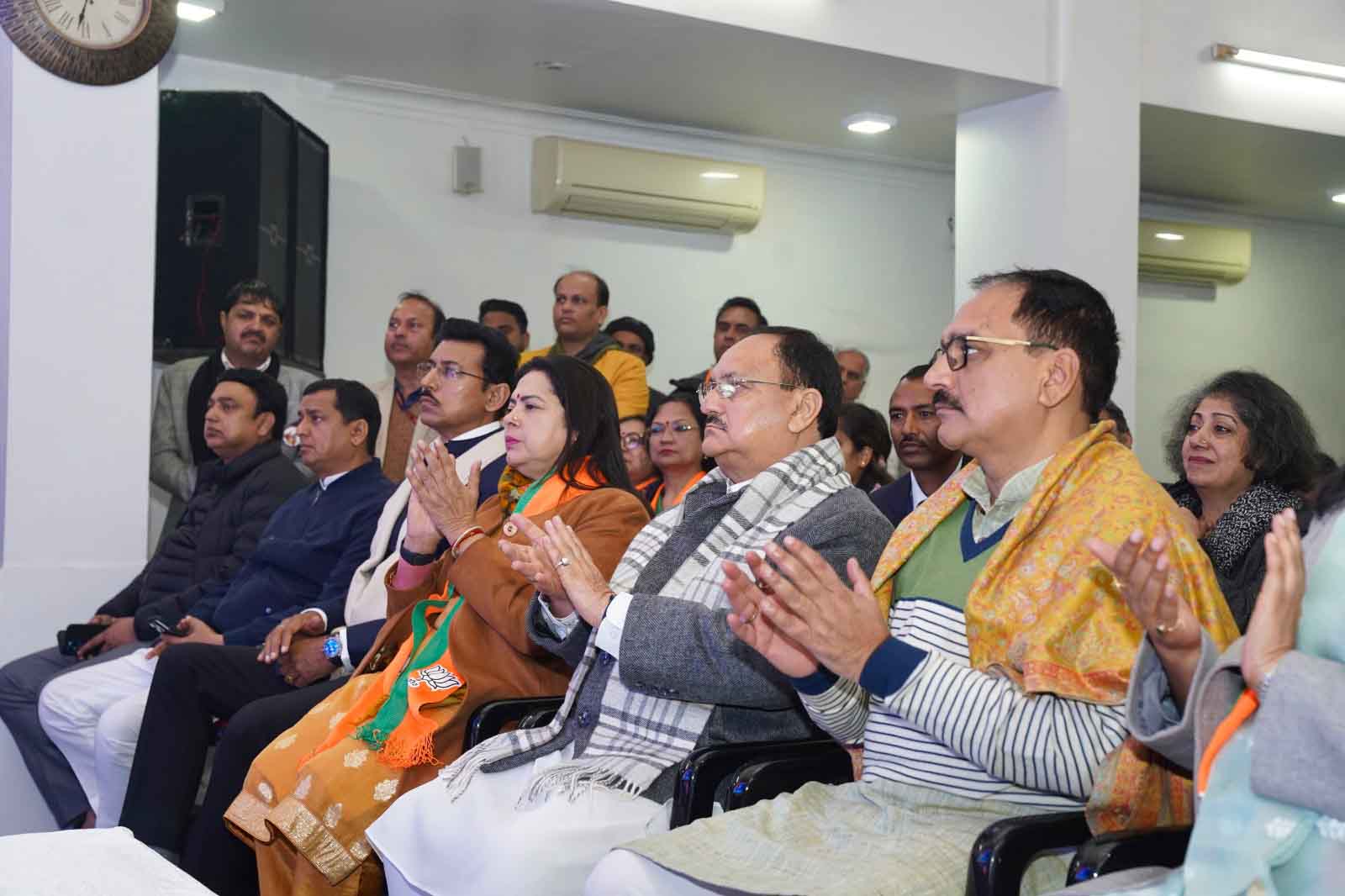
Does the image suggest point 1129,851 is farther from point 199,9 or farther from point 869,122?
point 869,122

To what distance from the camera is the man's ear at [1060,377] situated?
201 centimetres

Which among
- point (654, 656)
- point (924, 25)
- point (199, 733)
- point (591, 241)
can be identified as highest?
point (924, 25)

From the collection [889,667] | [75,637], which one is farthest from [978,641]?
[75,637]

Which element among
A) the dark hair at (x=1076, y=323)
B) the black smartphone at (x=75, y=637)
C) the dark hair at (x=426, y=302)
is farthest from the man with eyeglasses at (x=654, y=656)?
the dark hair at (x=426, y=302)

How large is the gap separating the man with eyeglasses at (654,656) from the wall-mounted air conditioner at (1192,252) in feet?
19.3

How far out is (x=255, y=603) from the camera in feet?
11.8

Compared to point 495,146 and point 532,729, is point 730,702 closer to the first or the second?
point 532,729

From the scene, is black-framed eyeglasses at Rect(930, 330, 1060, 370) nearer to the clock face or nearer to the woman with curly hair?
the woman with curly hair

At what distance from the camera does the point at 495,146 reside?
648cm

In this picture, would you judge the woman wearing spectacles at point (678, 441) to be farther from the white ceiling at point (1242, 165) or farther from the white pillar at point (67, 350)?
the white ceiling at point (1242, 165)

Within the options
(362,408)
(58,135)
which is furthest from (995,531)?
(58,135)

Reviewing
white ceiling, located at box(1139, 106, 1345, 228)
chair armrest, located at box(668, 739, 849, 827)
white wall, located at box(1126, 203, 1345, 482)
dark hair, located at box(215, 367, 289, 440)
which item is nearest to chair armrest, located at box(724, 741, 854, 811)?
chair armrest, located at box(668, 739, 849, 827)

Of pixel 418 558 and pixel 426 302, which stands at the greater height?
pixel 426 302

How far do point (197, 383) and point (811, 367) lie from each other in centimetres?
301
